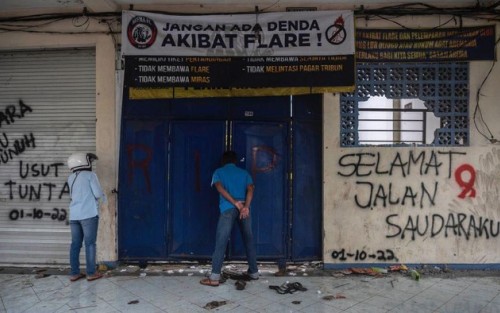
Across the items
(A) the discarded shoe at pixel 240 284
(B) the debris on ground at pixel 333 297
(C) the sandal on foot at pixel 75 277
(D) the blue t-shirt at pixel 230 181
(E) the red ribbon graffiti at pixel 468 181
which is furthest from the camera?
(E) the red ribbon graffiti at pixel 468 181

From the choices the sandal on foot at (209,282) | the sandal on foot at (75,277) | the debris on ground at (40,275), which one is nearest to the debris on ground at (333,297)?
the sandal on foot at (209,282)

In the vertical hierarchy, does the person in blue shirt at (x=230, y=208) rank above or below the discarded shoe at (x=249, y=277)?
above

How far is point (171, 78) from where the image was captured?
5391 millimetres

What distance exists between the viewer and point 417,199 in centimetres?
546

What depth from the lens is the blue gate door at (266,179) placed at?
5.64 metres

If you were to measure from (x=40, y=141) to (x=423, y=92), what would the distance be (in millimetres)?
5979

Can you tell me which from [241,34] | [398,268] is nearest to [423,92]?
[398,268]

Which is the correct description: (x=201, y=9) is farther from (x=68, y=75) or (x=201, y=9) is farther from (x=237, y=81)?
(x=68, y=75)

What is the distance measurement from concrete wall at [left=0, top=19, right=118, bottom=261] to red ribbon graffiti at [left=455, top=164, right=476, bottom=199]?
5166 mm

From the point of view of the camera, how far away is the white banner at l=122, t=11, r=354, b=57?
5.39 m

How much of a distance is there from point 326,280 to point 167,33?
13.8ft

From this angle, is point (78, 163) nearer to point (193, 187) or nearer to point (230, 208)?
point (193, 187)

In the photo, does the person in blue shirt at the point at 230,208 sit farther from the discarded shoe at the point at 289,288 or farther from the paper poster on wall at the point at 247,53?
the paper poster on wall at the point at 247,53

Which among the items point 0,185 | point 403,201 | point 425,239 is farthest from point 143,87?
point 425,239
